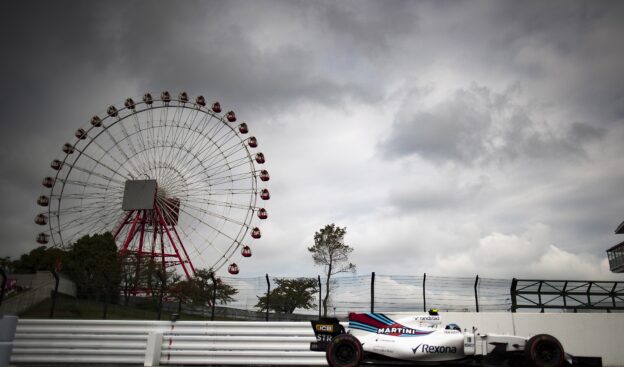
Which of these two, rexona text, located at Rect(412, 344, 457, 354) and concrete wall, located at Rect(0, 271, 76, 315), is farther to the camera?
concrete wall, located at Rect(0, 271, 76, 315)

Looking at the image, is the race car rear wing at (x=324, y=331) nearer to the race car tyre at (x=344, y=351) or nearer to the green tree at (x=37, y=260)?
the race car tyre at (x=344, y=351)

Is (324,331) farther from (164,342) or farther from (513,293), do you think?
(513,293)

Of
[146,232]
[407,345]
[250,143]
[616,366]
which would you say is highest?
[250,143]

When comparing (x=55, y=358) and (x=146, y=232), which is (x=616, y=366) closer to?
(x=55, y=358)

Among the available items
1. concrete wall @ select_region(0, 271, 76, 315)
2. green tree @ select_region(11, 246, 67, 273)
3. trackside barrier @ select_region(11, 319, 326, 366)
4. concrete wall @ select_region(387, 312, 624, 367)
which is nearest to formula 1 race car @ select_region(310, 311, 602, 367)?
trackside barrier @ select_region(11, 319, 326, 366)

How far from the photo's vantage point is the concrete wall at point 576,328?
11.9 meters

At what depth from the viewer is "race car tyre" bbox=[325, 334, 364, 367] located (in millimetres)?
8953

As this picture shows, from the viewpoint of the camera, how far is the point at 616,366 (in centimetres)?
1171

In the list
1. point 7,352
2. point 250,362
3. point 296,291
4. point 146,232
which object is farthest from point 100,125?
point 250,362

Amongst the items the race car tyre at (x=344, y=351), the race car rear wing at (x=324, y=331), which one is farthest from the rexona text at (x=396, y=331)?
the race car rear wing at (x=324, y=331)

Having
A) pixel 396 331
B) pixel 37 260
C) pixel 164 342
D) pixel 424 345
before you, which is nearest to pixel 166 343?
pixel 164 342

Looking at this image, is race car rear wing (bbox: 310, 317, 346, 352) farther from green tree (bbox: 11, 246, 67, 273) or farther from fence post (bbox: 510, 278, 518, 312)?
green tree (bbox: 11, 246, 67, 273)

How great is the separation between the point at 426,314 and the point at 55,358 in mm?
8666

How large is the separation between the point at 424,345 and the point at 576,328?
587cm
